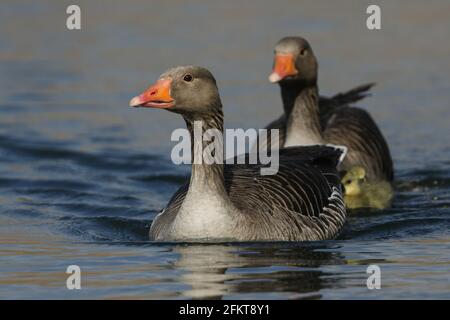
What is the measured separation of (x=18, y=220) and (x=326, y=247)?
4618mm

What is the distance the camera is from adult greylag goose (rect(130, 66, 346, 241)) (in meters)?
13.0

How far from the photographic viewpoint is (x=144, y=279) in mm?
11969

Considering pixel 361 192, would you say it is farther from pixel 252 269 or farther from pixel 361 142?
pixel 252 269

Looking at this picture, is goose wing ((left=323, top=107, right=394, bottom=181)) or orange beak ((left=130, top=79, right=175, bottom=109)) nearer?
orange beak ((left=130, top=79, right=175, bottom=109))

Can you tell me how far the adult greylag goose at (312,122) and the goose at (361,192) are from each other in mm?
577

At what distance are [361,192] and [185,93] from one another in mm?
5528

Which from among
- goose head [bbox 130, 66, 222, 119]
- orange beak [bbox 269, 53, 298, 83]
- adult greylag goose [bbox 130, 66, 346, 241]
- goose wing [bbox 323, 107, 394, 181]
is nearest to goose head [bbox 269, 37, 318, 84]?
orange beak [bbox 269, 53, 298, 83]

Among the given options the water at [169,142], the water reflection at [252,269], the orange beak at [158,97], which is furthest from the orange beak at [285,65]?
the orange beak at [158,97]

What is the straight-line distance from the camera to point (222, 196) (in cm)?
1326

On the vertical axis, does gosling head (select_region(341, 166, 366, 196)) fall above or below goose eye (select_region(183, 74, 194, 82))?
below

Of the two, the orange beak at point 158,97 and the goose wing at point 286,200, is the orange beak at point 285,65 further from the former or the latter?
the orange beak at point 158,97

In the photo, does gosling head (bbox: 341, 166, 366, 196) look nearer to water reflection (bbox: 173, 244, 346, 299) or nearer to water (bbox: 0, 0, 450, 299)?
water (bbox: 0, 0, 450, 299)
